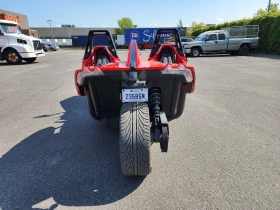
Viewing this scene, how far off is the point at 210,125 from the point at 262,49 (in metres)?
18.1

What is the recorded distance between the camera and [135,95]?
263 centimetres

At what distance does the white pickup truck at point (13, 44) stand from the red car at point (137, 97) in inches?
523

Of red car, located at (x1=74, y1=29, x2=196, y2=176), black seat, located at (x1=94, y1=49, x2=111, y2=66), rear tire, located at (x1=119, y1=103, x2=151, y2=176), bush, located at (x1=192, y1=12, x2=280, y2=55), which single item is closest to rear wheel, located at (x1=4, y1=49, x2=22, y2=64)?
black seat, located at (x1=94, y1=49, x2=111, y2=66)

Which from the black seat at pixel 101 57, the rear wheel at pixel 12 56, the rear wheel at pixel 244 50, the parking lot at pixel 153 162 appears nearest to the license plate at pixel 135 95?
the parking lot at pixel 153 162

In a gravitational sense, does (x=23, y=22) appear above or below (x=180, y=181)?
above

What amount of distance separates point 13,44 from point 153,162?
14.3 meters

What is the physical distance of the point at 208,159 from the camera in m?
3.01

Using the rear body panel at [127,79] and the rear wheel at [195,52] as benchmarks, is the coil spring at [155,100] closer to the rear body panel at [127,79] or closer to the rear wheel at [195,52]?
the rear body panel at [127,79]

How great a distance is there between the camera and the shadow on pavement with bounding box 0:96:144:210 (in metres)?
2.34

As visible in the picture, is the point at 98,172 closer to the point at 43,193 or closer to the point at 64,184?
the point at 64,184

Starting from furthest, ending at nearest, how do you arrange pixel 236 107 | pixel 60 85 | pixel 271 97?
pixel 60 85
pixel 271 97
pixel 236 107

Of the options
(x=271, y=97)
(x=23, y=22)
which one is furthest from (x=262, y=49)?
(x=23, y=22)

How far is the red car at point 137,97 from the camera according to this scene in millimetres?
2379

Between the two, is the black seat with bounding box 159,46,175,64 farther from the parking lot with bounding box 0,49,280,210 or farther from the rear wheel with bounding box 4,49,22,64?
the rear wheel with bounding box 4,49,22,64
